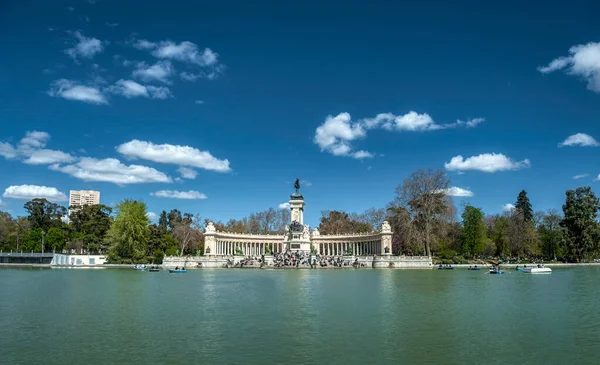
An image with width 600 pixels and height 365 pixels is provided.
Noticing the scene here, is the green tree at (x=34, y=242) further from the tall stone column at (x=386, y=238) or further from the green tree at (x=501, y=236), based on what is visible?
the green tree at (x=501, y=236)

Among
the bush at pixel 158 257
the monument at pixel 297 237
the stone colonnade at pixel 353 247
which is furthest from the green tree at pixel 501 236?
the bush at pixel 158 257

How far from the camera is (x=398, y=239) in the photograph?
86438 mm

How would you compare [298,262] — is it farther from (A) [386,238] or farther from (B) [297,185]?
(B) [297,185]

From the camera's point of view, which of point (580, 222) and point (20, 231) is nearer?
point (580, 222)

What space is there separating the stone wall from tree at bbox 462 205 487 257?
1414cm

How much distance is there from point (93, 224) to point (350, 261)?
53385 mm

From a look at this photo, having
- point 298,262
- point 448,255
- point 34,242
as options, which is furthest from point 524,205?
point 34,242

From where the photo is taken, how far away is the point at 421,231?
7269cm

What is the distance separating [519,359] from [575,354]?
2140 millimetres

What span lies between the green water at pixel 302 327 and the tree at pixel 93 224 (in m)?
61.2

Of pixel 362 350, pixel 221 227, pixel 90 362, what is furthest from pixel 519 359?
pixel 221 227

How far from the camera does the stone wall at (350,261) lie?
67.0 meters

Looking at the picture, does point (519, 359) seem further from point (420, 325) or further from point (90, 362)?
point (90, 362)

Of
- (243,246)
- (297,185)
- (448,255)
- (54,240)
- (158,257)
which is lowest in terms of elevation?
(448,255)
